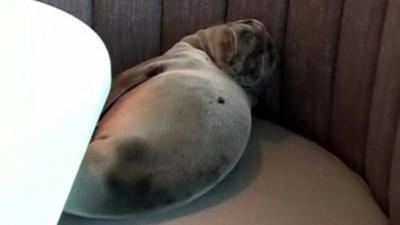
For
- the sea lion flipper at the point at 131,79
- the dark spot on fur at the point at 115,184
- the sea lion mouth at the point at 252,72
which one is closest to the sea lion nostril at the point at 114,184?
the dark spot on fur at the point at 115,184

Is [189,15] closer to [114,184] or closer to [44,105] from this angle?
[114,184]

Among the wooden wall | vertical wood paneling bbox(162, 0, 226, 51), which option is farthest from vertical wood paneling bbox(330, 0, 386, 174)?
vertical wood paneling bbox(162, 0, 226, 51)

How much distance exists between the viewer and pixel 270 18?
44.9 inches

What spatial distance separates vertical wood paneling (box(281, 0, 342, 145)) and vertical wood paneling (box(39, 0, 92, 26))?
293 millimetres

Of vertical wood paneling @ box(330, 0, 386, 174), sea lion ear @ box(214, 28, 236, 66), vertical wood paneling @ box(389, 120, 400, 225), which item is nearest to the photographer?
vertical wood paneling @ box(389, 120, 400, 225)

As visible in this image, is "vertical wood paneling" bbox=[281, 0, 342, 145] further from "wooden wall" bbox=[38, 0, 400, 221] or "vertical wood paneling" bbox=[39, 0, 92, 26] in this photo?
"vertical wood paneling" bbox=[39, 0, 92, 26]

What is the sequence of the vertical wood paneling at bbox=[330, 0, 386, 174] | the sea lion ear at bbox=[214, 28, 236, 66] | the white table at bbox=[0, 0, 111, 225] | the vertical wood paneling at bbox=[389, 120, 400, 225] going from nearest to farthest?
the white table at bbox=[0, 0, 111, 225], the vertical wood paneling at bbox=[389, 120, 400, 225], the vertical wood paneling at bbox=[330, 0, 386, 174], the sea lion ear at bbox=[214, 28, 236, 66]

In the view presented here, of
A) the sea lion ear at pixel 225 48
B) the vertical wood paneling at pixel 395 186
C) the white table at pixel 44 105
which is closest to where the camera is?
the white table at pixel 44 105

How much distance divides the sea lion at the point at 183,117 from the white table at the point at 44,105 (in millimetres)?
175

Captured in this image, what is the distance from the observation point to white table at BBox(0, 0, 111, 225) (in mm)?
576

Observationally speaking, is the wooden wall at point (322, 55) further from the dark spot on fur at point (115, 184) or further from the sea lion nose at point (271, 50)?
the dark spot on fur at point (115, 184)

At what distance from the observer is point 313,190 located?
987mm

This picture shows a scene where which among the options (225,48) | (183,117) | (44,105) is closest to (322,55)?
(225,48)

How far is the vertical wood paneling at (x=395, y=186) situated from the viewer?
0.88 metres
